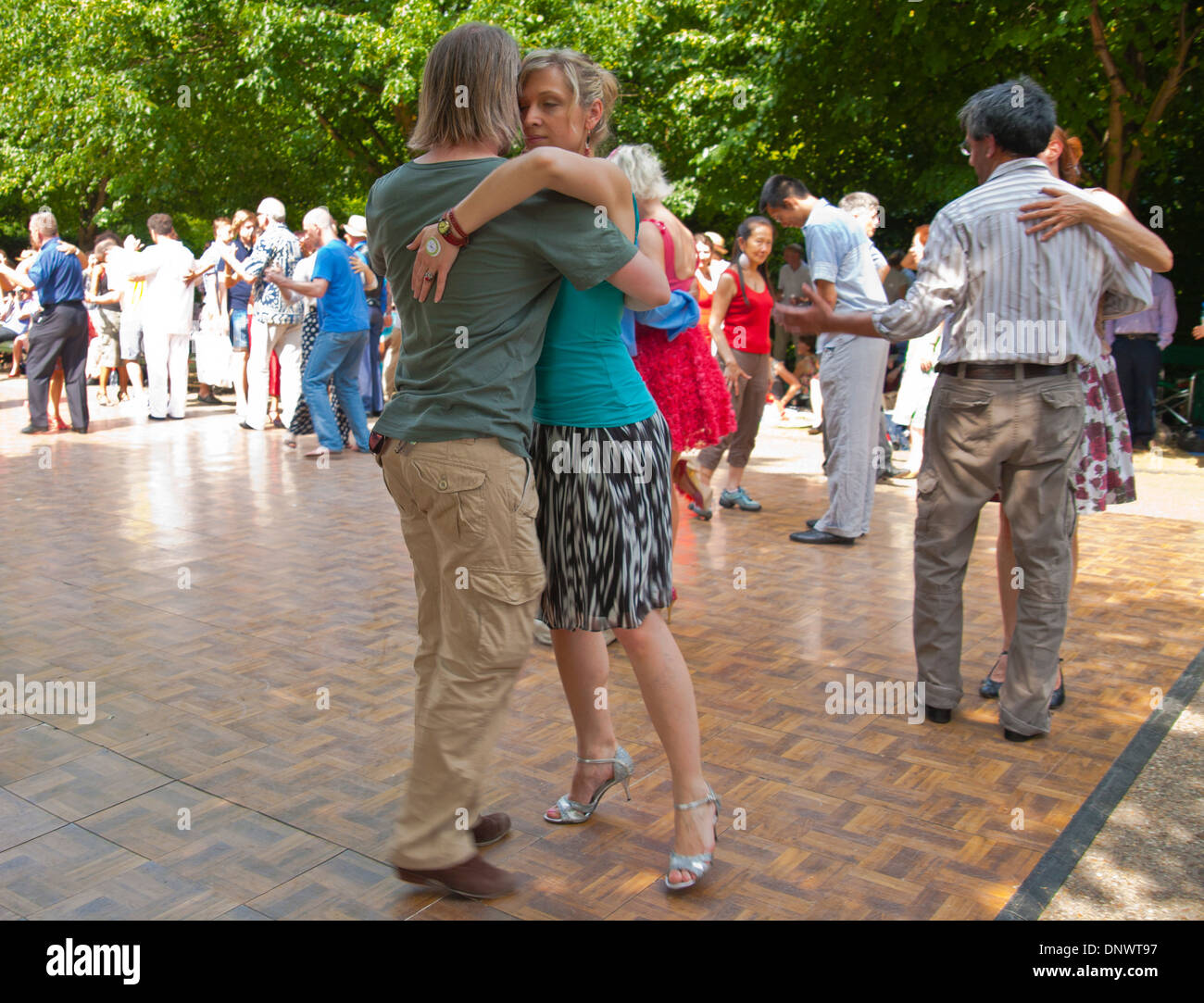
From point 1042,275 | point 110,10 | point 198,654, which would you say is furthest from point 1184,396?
point 110,10

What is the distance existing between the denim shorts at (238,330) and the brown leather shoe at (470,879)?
10500mm

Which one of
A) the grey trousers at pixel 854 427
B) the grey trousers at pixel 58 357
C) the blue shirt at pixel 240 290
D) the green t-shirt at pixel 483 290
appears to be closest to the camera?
the green t-shirt at pixel 483 290

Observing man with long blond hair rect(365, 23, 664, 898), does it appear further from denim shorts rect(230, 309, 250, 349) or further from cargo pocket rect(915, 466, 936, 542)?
denim shorts rect(230, 309, 250, 349)

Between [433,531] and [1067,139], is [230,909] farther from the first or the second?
[1067,139]

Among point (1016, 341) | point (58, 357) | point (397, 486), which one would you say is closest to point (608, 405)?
point (397, 486)

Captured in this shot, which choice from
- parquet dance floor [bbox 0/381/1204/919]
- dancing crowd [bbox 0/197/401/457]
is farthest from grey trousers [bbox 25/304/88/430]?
parquet dance floor [bbox 0/381/1204/919]

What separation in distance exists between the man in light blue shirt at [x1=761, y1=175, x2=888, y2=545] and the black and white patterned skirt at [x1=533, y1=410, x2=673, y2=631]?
12.7 ft

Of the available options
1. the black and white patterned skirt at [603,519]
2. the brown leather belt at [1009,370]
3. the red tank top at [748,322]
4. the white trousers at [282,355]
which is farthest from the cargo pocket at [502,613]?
the white trousers at [282,355]

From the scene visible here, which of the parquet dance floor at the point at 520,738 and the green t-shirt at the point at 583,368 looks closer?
the green t-shirt at the point at 583,368

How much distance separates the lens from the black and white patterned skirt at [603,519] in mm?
2934

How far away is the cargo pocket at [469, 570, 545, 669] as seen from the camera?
2691 millimetres

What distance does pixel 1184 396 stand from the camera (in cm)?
1188

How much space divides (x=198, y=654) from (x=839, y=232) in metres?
4.11

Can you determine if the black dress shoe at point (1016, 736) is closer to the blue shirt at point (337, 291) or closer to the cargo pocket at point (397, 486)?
the cargo pocket at point (397, 486)
